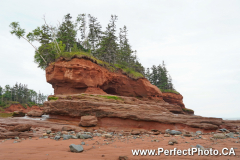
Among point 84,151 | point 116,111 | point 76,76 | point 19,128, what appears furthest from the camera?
point 76,76

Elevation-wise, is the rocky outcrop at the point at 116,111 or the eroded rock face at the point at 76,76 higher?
the eroded rock face at the point at 76,76

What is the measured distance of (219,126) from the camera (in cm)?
1120

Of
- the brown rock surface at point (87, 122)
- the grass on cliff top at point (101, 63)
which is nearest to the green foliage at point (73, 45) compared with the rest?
the grass on cliff top at point (101, 63)

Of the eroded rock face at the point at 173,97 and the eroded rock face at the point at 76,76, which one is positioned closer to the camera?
the eroded rock face at the point at 76,76

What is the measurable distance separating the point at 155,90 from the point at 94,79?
579 inches

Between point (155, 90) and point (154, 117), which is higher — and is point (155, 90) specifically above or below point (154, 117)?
above

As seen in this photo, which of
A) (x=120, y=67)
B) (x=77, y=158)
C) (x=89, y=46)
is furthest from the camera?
(x=89, y=46)

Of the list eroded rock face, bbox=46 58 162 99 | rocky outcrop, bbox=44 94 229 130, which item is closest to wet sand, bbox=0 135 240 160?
rocky outcrop, bbox=44 94 229 130

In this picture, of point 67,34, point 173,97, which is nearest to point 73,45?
point 67,34

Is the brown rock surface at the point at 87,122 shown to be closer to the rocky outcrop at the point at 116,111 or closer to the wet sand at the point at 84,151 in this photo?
the rocky outcrop at the point at 116,111

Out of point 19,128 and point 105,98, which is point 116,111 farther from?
point 19,128

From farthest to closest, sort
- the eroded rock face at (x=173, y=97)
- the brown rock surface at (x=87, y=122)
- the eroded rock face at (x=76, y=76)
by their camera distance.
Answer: the eroded rock face at (x=173, y=97), the eroded rock face at (x=76, y=76), the brown rock surface at (x=87, y=122)

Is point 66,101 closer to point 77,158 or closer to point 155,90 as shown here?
point 77,158

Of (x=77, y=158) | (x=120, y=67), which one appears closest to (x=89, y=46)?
(x=120, y=67)
